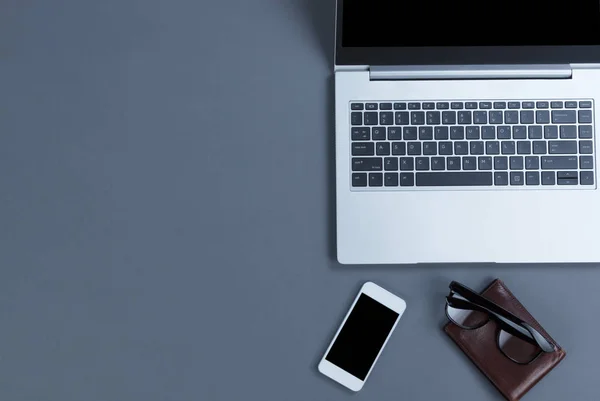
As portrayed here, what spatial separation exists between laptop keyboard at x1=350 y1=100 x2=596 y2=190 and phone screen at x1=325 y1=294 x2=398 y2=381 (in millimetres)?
174

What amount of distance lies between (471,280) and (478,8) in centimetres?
38

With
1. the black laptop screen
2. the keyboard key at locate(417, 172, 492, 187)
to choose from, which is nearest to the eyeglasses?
the keyboard key at locate(417, 172, 492, 187)

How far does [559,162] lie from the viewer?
29.2 inches

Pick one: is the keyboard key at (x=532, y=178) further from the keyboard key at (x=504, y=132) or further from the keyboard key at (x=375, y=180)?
the keyboard key at (x=375, y=180)

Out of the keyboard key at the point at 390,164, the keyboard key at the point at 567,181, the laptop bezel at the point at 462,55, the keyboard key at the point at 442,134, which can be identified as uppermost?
the laptop bezel at the point at 462,55

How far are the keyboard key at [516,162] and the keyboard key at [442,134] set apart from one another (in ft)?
0.30

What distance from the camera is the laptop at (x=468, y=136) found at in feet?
2.41

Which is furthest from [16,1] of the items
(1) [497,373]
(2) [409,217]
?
(1) [497,373]

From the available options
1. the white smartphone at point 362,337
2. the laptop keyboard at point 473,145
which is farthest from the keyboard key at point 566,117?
the white smartphone at point 362,337

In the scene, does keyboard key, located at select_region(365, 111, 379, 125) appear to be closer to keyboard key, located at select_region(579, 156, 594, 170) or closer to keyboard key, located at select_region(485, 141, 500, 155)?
keyboard key, located at select_region(485, 141, 500, 155)

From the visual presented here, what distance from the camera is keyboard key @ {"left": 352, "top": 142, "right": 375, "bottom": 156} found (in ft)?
2.48

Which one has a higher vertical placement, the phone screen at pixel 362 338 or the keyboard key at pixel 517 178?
the keyboard key at pixel 517 178

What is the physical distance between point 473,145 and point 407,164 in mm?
95

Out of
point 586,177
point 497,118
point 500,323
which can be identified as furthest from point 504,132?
point 500,323
